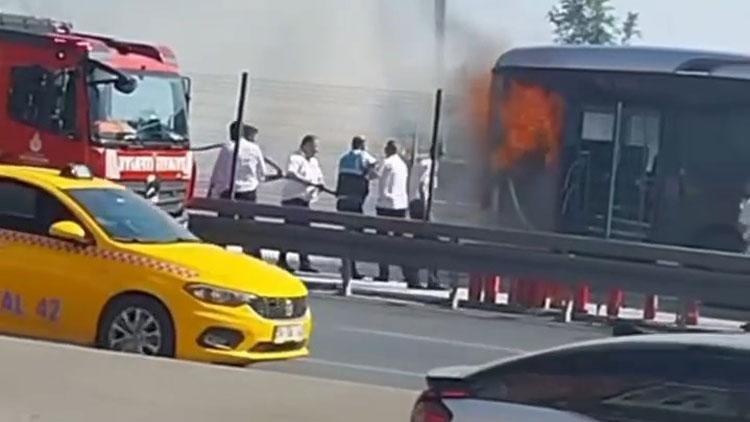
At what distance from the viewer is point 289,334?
13.3 meters

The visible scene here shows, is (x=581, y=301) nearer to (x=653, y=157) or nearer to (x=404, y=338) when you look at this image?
(x=653, y=157)

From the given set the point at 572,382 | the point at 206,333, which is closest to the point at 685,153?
the point at 206,333

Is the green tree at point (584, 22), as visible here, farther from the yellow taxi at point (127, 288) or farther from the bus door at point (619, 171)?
the yellow taxi at point (127, 288)

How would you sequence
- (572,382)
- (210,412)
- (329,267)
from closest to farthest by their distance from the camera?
(572,382) → (210,412) → (329,267)

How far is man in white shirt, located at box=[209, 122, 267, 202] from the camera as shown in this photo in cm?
2317

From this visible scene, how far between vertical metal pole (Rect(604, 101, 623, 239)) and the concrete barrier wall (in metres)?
10.9

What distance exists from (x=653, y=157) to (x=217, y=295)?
10.1m

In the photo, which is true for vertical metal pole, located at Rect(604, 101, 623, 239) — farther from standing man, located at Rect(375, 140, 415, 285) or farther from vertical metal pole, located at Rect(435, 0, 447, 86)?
vertical metal pole, located at Rect(435, 0, 447, 86)

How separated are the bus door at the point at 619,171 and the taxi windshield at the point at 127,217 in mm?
8821

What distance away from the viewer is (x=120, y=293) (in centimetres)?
1302

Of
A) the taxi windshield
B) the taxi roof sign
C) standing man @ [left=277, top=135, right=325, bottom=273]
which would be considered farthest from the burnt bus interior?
the taxi roof sign

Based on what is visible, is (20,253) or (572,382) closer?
(572,382)

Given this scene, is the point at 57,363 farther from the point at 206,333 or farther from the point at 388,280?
the point at 388,280

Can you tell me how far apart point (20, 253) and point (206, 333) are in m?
1.62
